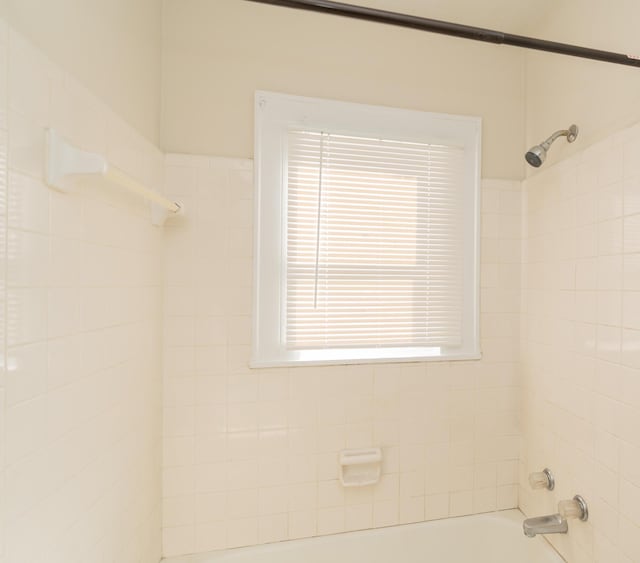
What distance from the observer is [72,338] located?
801 mm

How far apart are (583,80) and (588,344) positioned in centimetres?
99

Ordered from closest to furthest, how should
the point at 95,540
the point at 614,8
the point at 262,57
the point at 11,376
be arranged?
the point at 11,376 → the point at 95,540 → the point at 614,8 → the point at 262,57

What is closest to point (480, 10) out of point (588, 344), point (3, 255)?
point (588, 344)

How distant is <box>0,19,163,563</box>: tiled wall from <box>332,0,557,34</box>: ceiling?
121 cm

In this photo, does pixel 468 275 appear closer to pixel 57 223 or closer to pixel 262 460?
pixel 262 460

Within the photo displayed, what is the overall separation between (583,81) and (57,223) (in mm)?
1781

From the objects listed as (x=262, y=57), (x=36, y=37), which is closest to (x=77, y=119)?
(x=36, y=37)

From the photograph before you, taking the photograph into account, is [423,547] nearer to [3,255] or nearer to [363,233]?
[363,233]

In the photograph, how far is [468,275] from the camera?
158cm

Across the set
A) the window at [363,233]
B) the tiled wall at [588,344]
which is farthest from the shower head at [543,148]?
the window at [363,233]

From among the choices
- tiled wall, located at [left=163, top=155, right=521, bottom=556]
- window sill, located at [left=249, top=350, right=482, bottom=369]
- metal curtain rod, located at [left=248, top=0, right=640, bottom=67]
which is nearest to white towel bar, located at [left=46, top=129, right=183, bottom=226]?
metal curtain rod, located at [left=248, top=0, right=640, bottom=67]

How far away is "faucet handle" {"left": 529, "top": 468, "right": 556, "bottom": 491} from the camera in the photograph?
1394 millimetres

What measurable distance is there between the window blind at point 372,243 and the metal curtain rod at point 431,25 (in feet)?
2.22

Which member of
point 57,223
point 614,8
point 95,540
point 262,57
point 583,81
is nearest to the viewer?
point 57,223
